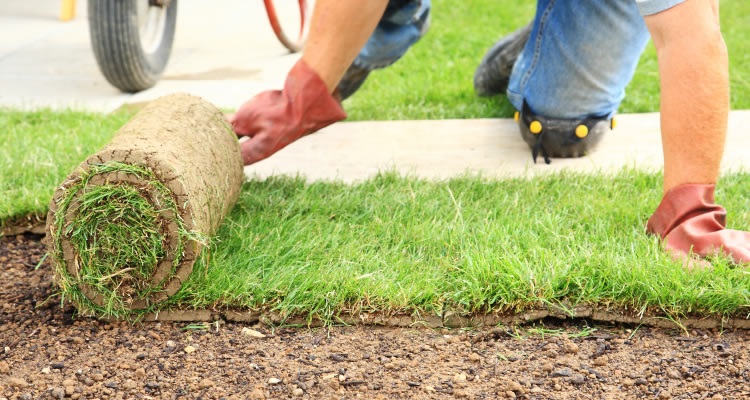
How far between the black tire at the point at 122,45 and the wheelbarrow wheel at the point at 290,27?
63 centimetres

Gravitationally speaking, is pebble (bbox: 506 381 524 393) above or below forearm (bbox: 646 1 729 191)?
below

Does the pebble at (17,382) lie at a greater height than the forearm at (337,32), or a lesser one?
lesser

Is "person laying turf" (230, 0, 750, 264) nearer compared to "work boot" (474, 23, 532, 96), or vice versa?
"person laying turf" (230, 0, 750, 264)

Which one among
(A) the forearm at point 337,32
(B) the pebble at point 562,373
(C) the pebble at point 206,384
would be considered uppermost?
(A) the forearm at point 337,32

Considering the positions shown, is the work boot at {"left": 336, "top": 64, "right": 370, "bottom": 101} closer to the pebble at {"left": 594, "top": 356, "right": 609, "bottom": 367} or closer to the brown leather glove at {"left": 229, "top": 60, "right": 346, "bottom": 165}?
the brown leather glove at {"left": 229, "top": 60, "right": 346, "bottom": 165}

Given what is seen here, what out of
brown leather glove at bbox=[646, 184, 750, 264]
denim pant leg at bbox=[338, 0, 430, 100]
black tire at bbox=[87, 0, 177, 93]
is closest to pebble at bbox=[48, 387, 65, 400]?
brown leather glove at bbox=[646, 184, 750, 264]

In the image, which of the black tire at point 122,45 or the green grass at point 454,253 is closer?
the green grass at point 454,253

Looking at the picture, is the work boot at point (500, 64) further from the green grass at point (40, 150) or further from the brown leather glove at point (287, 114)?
the green grass at point (40, 150)

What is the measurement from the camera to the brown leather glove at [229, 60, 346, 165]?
257 cm

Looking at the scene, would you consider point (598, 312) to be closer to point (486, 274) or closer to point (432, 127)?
point (486, 274)

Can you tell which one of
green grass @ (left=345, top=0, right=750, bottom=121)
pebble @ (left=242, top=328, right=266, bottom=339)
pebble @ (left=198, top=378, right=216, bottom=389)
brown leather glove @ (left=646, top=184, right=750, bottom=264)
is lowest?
green grass @ (left=345, top=0, right=750, bottom=121)

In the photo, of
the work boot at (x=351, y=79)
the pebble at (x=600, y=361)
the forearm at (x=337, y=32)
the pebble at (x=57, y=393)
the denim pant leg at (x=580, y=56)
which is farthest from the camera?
the work boot at (x=351, y=79)

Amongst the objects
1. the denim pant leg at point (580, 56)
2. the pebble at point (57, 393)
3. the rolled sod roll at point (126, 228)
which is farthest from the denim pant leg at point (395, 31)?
the pebble at point (57, 393)

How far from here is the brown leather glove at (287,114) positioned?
8.42 feet
